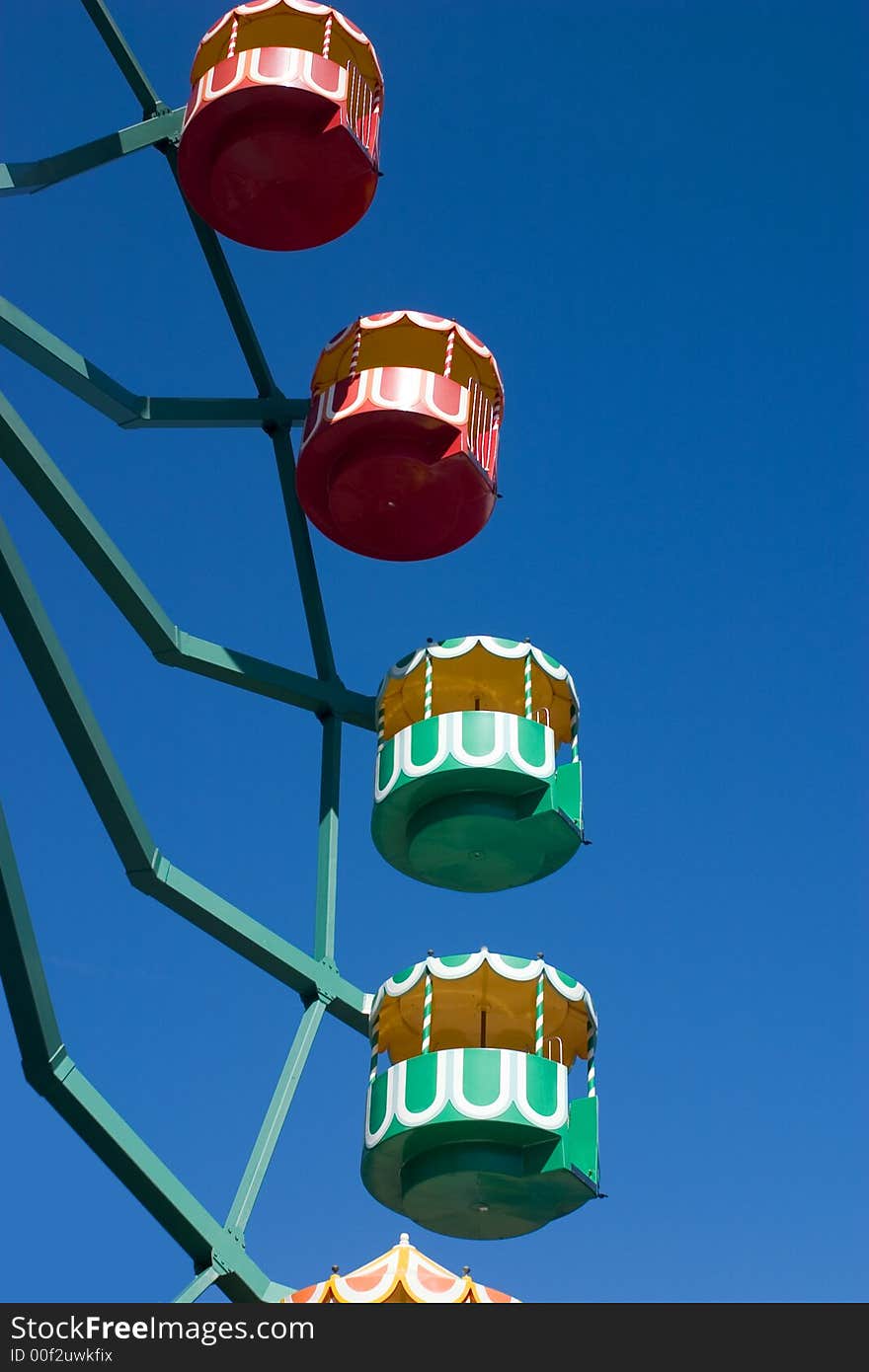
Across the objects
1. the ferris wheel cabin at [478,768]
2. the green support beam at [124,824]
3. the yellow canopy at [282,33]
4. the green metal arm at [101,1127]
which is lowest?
the green metal arm at [101,1127]

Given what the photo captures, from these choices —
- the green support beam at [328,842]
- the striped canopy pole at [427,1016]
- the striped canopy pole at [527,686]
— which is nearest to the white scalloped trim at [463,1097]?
the striped canopy pole at [427,1016]

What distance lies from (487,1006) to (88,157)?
688 cm

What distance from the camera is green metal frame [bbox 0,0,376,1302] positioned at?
13438 mm

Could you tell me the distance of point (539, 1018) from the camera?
47.6 feet

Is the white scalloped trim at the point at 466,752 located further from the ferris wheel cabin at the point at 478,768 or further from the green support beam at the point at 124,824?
the green support beam at the point at 124,824

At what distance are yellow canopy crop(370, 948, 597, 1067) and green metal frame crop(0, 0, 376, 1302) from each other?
4.00 feet

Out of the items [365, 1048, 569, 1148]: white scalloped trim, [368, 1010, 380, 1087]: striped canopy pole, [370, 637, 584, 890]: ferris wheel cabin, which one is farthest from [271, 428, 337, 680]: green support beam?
[365, 1048, 569, 1148]: white scalloped trim

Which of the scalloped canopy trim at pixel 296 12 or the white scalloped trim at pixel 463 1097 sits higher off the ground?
the scalloped canopy trim at pixel 296 12

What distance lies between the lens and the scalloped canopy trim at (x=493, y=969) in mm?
14633

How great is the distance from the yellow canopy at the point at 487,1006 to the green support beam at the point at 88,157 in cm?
608
